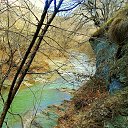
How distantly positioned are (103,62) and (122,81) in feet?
13.5

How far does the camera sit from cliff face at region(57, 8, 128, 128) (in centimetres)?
582

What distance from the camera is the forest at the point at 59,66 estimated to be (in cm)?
297

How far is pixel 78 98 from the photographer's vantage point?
12.0 m

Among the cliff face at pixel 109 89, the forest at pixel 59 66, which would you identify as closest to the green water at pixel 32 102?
the forest at pixel 59 66

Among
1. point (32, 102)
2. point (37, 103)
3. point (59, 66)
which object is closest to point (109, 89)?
point (37, 103)

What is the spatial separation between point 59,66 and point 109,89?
5.06 metres

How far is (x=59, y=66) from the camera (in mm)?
3461

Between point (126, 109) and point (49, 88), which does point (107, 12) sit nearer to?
point (49, 88)

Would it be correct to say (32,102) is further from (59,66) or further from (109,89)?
(59,66)

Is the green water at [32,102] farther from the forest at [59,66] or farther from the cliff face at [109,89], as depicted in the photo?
the cliff face at [109,89]

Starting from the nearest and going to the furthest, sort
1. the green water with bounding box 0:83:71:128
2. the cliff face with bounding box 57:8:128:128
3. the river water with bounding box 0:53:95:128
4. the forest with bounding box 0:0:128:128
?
the forest with bounding box 0:0:128:128 < the cliff face with bounding box 57:8:128:128 < the river water with bounding box 0:53:95:128 < the green water with bounding box 0:83:71:128

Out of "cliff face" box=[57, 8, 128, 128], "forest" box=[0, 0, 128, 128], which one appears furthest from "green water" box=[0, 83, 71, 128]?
"cliff face" box=[57, 8, 128, 128]

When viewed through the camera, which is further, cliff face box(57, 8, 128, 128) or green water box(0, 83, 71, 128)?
green water box(0, 83, 71, 128)

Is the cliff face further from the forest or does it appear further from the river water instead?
the river water
